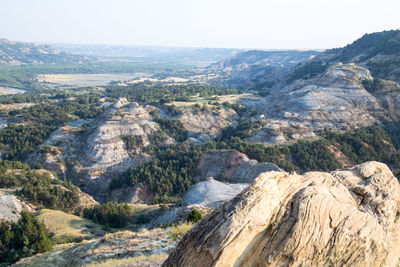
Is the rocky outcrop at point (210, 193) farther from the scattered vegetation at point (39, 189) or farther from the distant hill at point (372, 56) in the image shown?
the distant hill at point (372, 56)

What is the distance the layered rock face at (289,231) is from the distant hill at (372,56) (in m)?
83.7

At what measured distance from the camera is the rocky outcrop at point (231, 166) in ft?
145

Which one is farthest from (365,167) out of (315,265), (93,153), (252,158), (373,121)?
(373,121)

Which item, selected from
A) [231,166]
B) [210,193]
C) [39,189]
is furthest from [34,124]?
[210,193]

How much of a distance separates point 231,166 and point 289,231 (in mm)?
39567

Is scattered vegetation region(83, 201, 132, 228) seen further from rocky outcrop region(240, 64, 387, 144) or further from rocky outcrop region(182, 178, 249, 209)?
rocky outcrop region(240, 64, 387, 144)

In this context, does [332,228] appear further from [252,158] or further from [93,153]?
[93,153]

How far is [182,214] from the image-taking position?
2575 centimetres

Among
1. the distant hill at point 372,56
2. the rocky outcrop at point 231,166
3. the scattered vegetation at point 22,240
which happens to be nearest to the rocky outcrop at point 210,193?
the rocky outcrop at point 231,166

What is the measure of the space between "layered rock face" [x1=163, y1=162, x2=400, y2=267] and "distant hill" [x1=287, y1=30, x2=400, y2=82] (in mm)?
83662

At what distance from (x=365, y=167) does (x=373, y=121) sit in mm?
59520

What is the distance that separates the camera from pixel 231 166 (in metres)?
47.5

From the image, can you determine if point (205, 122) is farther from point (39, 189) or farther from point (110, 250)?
point (110, 250)

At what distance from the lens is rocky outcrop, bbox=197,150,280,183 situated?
4425cm
